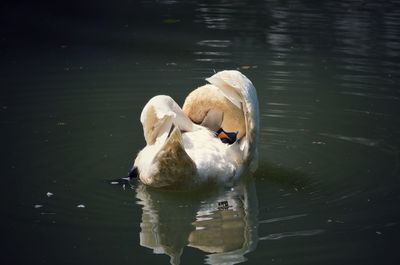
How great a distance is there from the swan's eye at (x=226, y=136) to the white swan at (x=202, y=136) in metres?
0.06

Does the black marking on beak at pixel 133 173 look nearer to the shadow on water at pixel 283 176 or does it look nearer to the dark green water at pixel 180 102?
the dark green water at pixel 180 102

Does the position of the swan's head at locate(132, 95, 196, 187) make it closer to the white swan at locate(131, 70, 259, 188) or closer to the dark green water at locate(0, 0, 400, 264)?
the white swan at locate(131, 70, 259, 188)

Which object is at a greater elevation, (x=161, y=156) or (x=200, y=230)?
(x=161, y=156)

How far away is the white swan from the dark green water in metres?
0.21

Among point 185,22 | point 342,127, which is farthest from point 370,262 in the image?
point 185,22

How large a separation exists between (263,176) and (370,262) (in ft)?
5.89

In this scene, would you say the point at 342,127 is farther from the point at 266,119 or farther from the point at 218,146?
the point at 218,146

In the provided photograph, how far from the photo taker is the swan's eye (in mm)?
6859

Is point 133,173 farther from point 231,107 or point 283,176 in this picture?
point 283,176

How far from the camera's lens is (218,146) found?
6.57 m

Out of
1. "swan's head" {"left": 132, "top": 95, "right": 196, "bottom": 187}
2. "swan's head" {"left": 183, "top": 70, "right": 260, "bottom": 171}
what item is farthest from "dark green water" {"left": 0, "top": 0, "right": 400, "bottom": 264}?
"swan's head" {"left": 183, "top": 70, "right": 260, "bottom": 171}

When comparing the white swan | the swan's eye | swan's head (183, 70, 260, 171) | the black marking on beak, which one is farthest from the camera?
the swan's eye

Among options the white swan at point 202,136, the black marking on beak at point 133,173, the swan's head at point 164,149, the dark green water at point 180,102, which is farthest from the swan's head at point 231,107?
the black marking on beak at point 133,173

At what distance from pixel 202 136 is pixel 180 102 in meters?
2.61
